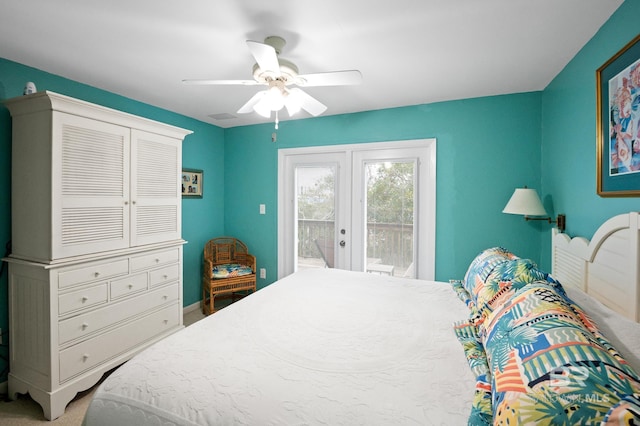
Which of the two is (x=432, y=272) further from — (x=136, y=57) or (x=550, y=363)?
(x=136, y=57)

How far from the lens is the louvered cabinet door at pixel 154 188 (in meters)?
2.60

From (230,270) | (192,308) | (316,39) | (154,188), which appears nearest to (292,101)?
(316,39)

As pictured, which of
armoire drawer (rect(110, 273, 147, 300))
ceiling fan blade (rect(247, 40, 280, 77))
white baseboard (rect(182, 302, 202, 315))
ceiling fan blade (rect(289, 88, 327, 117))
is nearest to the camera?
ceiling fan blade (rect(247, 40, 280, 77))

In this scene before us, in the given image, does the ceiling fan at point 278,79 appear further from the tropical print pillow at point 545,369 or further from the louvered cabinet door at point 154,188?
the tropical print pillow at point 545,369

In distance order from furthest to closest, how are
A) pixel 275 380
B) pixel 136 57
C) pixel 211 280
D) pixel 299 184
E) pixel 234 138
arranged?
1. pixel 234 138
2. pixel 299 184
3. pixel 211 280
4. pixel 136 57
5. pixel 275 380

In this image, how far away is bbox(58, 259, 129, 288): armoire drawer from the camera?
209cm

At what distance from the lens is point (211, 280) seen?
354 centimetres

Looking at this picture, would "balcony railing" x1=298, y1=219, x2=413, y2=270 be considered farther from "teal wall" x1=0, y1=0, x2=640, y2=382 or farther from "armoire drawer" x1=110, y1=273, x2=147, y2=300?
"armoire drawer" x1=110, y1=273, x2=147, y2=300

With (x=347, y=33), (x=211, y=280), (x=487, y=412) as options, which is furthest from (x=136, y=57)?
(x=487, y=412)

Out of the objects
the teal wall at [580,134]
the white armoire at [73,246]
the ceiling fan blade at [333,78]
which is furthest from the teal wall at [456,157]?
the ceiling fan blade at [333,78]

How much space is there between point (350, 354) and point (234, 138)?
3.60m

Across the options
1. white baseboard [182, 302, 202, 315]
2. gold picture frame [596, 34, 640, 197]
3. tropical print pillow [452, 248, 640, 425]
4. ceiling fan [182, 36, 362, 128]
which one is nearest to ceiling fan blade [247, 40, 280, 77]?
ceiling fan [182, 36, 362, 128]

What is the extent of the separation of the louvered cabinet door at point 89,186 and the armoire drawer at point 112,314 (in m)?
0.46

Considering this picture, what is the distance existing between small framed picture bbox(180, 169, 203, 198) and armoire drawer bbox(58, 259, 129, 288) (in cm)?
137
